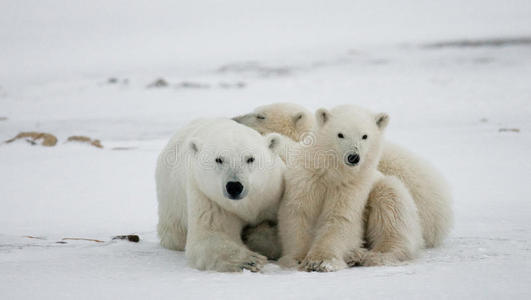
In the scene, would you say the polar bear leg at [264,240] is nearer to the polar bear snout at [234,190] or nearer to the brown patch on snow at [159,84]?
the polar bear snout at [234,190]

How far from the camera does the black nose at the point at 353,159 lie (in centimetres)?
366

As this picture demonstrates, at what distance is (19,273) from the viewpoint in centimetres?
333

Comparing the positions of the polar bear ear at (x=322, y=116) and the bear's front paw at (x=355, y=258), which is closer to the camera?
the bear's front paw at (x=355, y=258)

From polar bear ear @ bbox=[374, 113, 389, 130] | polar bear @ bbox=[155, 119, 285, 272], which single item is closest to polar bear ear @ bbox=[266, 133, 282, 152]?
polar bear @ bbox=[155, 119, 285, 272]

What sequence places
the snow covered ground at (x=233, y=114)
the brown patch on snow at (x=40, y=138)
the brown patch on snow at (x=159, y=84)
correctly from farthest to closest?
the brown patch on snow at (x=159, y=84) < the brown patch on snow at (x=40, y=138) < the snow covered ground at (x=233, y=114)

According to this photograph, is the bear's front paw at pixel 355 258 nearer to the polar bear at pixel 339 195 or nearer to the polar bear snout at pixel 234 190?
the polar bear at pixel 339 195

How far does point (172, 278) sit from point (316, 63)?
1965 cm

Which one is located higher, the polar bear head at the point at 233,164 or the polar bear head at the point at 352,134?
the polar bear head at the point at 352,134

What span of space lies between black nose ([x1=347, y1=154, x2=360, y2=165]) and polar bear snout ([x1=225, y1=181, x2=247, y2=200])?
2.31ft

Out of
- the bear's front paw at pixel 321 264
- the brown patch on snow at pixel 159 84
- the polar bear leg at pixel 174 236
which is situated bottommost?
the polar bear leg at pixel 174 236

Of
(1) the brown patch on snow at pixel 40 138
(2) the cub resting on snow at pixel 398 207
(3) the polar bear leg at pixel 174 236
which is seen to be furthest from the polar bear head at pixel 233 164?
(1) the brown patch on snow at pixel 40 138

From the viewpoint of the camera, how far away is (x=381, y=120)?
4.00 m

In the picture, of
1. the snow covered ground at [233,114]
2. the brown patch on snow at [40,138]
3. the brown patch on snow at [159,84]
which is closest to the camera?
the snow covered ground at [233,114]

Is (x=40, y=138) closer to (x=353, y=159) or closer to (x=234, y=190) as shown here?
(x=234, y=190)
